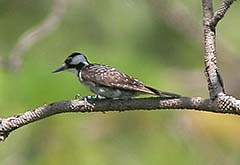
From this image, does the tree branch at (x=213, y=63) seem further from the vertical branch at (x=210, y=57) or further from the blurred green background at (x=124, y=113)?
the blurred green background at (x=124, y=113)

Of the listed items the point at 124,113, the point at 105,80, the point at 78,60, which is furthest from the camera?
A: the point at 124,113

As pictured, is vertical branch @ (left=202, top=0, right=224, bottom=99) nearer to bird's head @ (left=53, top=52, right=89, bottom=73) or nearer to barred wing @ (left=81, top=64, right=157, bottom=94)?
barred wing @ (left=81, top=64, right=157, bottom=94)

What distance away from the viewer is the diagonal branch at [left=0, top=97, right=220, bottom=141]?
3.59 feet

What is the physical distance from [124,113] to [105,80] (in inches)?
12.1

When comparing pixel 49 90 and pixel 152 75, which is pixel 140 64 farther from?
pixel 49 90

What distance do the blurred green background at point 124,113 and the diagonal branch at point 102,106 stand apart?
364 millimetres

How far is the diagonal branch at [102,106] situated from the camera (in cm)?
110

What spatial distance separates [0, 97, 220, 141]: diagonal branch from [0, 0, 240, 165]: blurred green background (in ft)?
1.19

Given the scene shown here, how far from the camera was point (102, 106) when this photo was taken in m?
1.27

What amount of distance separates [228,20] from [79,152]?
0.76 metres

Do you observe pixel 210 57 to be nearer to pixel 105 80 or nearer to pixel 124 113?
pixel 105 80

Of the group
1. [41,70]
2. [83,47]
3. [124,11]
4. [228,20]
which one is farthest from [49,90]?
[228,20]

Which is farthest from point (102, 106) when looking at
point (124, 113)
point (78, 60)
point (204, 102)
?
point (124, 113)

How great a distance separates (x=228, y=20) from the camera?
223cm
